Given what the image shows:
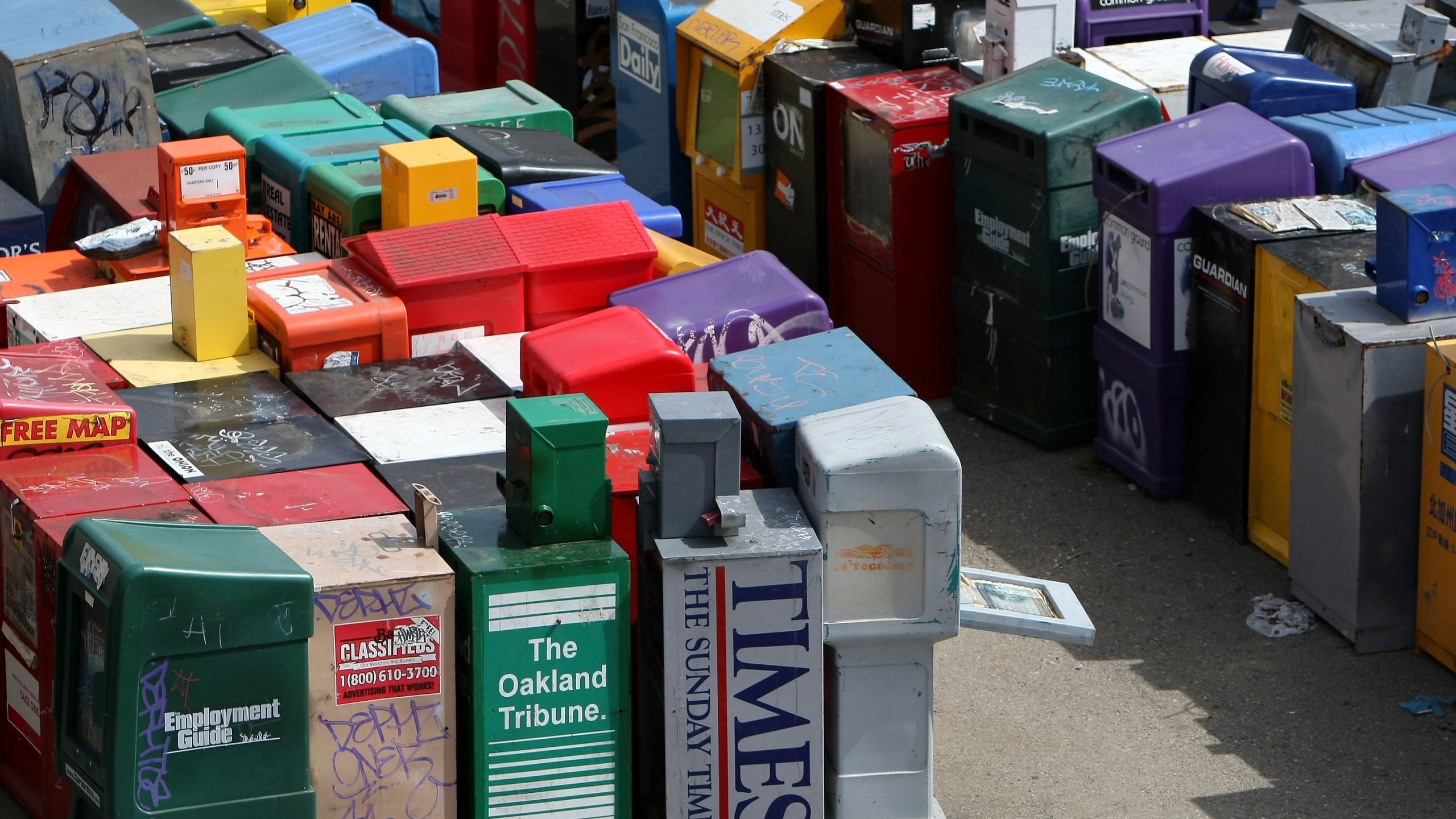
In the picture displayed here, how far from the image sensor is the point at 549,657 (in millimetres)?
4934

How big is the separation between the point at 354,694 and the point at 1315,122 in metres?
4.87

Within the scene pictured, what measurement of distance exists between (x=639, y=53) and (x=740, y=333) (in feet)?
13.5

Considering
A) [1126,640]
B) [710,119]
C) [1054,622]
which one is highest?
[710,119]

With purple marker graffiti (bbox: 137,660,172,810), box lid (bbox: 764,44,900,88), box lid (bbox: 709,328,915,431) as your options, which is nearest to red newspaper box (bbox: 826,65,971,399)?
box lid (bbox: 764,44,900,88)

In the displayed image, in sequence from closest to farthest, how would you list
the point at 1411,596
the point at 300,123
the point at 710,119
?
the point at 1411,596
the point at 300,123
the point at 710,119

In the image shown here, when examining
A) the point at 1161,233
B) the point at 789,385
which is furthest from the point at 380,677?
the point at 1161,233

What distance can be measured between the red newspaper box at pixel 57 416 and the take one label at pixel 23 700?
60cm

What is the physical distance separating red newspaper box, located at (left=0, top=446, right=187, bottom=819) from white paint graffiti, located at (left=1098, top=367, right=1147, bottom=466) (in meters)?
4.05

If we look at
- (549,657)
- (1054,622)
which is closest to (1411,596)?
(1054,622)

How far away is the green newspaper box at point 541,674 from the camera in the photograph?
488 centimetres

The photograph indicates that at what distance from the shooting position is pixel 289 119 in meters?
8.40

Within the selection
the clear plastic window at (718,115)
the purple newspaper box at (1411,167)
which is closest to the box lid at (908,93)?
the clear plastic window at (718,115)

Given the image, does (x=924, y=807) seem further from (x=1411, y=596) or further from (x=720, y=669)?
(x=1411, y=596)

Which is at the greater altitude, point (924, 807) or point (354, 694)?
point (354, 694)
